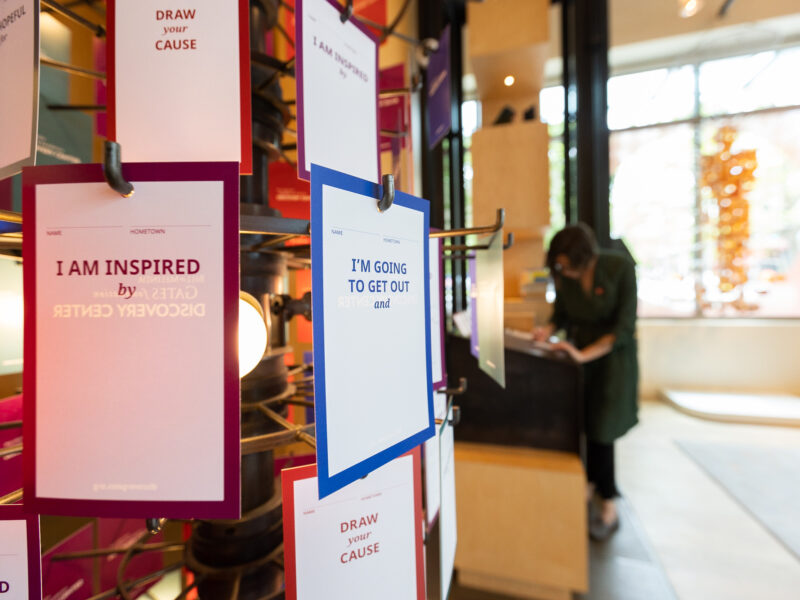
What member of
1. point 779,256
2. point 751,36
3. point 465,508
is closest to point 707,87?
point 751,36

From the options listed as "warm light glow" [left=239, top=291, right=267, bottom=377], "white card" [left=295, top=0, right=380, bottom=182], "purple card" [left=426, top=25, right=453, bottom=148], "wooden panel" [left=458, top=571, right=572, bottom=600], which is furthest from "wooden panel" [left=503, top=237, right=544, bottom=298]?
"warm light glow" [left=239, top=291, right=267, bottom=377]

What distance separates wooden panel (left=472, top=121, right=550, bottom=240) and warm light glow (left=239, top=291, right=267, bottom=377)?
1937mm

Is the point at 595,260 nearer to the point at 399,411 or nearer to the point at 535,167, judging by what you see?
the point at 535,167

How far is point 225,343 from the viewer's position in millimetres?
310

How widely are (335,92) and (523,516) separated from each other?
1.65 m

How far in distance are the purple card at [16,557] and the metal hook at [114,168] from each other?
30 centimetres

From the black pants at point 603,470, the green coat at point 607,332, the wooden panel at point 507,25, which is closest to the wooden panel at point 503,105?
the wooden panel at point 507,25

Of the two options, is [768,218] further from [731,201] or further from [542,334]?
[542,334]

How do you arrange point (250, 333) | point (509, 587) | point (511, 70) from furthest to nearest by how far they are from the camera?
1. point (511, 70)
2. point (509, 587)
3. point (250, 333)

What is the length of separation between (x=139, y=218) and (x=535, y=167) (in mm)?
2264

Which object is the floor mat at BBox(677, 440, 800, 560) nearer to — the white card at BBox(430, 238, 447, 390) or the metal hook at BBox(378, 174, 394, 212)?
the white card at BBox(430, 238, 447, 390)

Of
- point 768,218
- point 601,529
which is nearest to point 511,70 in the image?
point 601,529

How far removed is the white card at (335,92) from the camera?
0.40 metres

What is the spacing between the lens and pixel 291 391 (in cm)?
57
